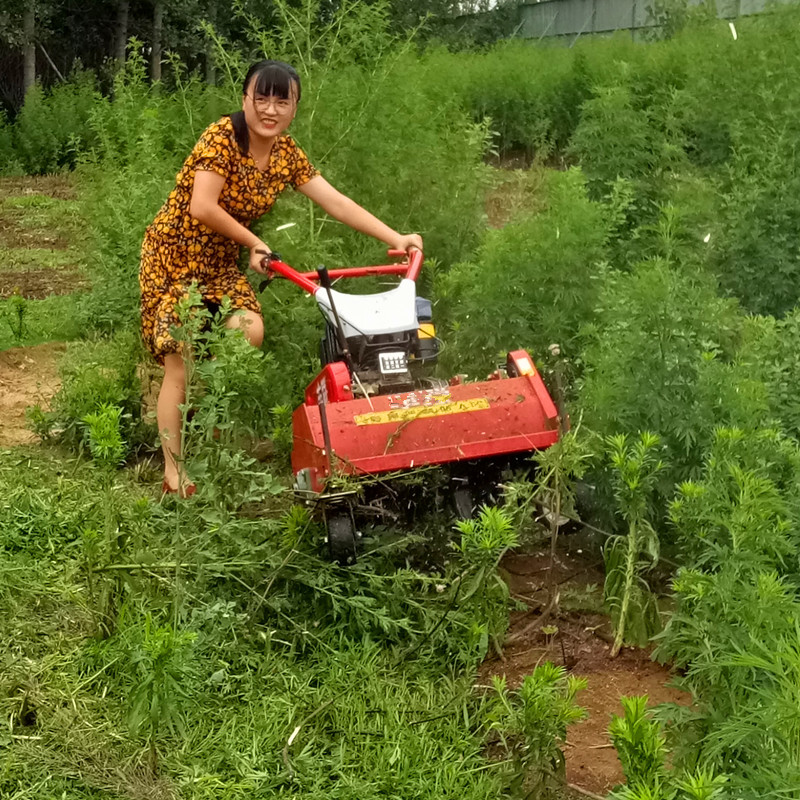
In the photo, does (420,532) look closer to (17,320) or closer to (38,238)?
(17,320)

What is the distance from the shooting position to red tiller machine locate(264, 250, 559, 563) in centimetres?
351

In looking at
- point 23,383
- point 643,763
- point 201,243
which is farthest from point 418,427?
point 23,383

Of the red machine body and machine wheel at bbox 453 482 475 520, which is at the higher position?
the red machine body

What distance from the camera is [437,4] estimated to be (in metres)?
23.8

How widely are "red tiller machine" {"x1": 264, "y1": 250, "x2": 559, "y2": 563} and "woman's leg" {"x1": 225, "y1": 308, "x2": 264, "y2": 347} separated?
0.97 ft

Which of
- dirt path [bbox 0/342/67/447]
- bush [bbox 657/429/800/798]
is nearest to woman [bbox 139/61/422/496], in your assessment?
dirt path [bbox 0/342/67/447]

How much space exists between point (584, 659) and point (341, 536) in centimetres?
82

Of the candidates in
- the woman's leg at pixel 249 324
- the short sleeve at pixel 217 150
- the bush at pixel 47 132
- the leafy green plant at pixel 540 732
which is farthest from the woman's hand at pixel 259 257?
the bush at pixel 47 132

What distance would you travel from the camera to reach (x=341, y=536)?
3473 millimetres

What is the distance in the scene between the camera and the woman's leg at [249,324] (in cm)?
418

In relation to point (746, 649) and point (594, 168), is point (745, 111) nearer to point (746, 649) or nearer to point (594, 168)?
point (594, 168)

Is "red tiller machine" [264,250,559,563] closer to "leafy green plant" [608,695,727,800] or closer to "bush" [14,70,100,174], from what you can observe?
"leafy green plant" [608,695,727,800]

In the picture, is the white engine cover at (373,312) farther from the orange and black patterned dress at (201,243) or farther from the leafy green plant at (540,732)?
the leafy green plant at (540,732)

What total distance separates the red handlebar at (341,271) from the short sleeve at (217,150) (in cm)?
44
